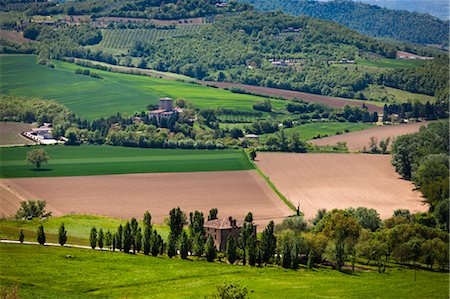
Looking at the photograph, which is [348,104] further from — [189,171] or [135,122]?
[189,171]

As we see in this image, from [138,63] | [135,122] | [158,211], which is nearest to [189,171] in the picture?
[158,211]

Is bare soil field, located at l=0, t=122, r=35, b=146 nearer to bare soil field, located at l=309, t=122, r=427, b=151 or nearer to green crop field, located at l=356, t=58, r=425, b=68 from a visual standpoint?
bare soil field, located at l=309, t=122, r=427, b=151

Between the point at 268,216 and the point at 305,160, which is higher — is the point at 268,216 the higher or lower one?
the lower one

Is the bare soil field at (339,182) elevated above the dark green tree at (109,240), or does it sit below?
above

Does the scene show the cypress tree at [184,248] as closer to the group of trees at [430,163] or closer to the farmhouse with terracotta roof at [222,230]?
the farmhouse with terracotta roof at [222,230]

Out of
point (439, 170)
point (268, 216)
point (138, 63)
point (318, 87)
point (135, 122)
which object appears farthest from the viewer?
point (138, 63)

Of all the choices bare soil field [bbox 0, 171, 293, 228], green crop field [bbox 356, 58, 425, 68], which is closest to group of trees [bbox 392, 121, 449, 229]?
bare soil field [bbox 0, 171, 293, 228]

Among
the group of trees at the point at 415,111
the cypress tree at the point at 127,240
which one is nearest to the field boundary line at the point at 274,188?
the cypress tree at the point at 127,240
